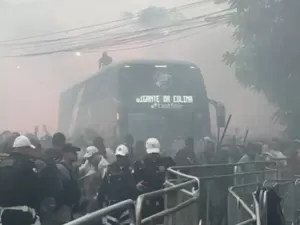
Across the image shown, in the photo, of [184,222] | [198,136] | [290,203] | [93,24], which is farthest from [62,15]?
[184,222]

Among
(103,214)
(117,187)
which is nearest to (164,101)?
(117,187)

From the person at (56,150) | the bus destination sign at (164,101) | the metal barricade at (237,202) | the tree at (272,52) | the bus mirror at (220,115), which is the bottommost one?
the metal barricade at (237,202)

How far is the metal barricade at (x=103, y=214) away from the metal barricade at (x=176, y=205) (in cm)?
7

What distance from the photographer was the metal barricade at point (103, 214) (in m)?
2.15

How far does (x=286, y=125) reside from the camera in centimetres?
1469

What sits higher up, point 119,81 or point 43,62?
point 43,62

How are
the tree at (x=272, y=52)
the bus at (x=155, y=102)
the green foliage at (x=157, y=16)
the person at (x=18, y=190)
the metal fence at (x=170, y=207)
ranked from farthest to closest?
the green foliage at (x=157, y=16), the tree at (x=272, y=52), the bus at (x=155, y=102), the person at (x=18, y=190), the metal fence at (x=170, y=207)

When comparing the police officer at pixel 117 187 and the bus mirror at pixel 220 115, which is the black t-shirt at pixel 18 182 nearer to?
the police officer at pixel 117 187

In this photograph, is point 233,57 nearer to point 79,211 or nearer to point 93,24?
point 93,24

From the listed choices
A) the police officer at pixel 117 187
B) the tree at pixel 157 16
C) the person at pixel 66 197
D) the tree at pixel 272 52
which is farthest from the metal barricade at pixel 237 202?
the tree at pixel 157 16

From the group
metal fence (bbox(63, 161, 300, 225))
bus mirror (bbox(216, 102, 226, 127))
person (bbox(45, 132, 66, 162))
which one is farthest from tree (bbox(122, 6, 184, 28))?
person (bbox(45, 132, 66, 162))

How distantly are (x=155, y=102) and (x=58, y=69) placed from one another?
12451 mm

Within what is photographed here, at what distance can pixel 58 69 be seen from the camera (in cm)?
2303

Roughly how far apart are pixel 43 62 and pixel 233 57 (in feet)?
32.1
